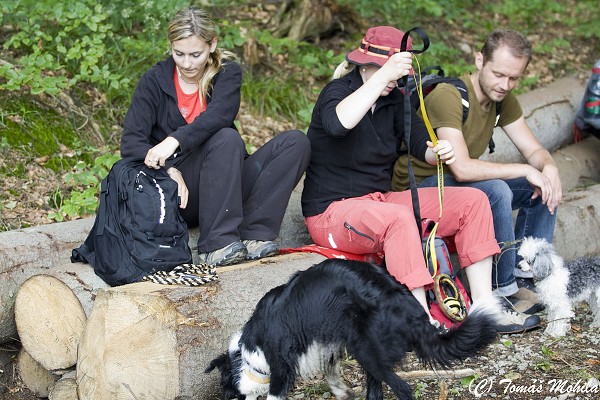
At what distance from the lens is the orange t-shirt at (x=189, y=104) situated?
5042 mm

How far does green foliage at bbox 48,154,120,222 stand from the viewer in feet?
18.7

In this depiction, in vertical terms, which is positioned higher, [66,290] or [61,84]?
[61,84]

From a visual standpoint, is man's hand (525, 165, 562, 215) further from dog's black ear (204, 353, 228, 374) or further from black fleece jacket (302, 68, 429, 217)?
dog's black ear (204, 353, 228, 374)

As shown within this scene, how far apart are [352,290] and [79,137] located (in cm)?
387

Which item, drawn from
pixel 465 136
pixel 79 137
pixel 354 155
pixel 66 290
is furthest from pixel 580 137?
pixel 66 290

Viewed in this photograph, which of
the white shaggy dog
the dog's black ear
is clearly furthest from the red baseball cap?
the dog's black ear

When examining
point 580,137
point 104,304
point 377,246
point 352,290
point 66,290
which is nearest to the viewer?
point 352,290

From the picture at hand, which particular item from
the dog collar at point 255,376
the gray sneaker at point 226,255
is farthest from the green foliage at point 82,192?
the dog collar at point 255,376

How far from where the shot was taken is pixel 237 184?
4.71 m

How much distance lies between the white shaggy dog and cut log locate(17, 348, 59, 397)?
3.13m

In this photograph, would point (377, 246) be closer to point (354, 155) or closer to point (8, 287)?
point (354, 155)

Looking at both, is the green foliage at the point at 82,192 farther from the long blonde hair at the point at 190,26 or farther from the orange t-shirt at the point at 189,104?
the long blonde hair at the point at 190,26

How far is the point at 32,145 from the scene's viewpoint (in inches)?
251

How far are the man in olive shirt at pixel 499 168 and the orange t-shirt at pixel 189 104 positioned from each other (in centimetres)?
147
